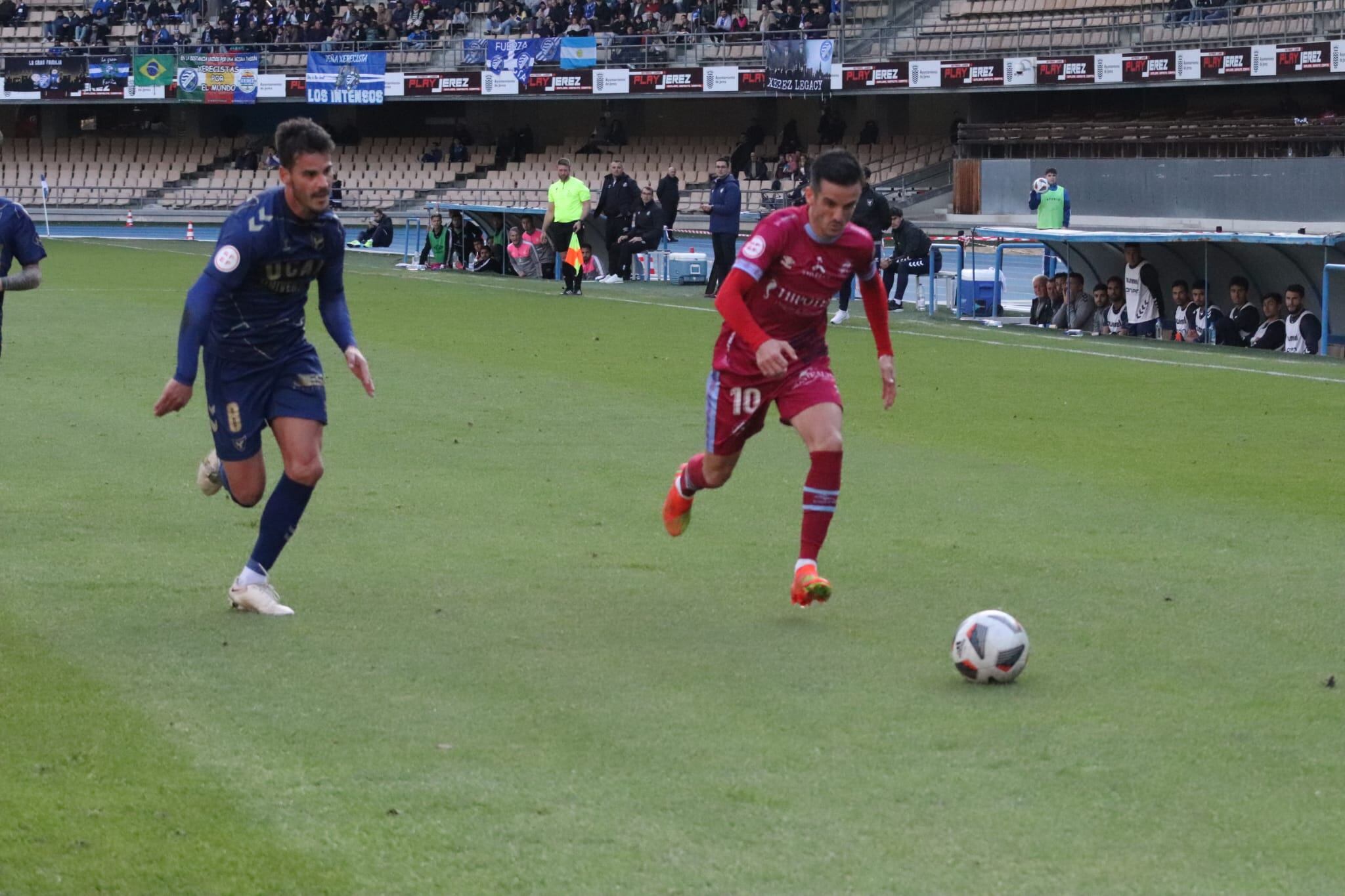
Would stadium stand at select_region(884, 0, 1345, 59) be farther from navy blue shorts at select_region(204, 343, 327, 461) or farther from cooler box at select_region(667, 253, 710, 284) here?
navy blue shorts at select_region(204, 343, 327, 461)

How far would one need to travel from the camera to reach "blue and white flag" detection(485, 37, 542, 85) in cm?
5094

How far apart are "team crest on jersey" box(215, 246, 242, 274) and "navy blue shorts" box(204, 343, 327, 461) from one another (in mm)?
431

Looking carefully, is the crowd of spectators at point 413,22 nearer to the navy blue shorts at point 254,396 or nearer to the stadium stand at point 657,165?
the stadium stand at point 657,165

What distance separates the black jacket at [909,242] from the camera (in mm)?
24406

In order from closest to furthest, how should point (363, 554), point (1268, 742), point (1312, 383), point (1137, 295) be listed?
point (1268, 742) < point (363, 554) < point (1312, 383) < point (1137, 295)

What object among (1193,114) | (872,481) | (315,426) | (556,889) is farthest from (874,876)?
(1193,114)

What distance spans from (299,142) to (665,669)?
2.34m

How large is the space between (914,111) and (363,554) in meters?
46.2

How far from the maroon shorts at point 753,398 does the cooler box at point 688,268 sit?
22.5 m

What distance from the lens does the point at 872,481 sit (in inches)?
415

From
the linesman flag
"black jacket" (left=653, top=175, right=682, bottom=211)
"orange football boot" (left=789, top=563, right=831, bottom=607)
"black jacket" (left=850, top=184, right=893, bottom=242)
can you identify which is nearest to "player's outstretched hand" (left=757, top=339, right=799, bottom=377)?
"orange football boot" (left=789, top=563, right=831, bottom=607)

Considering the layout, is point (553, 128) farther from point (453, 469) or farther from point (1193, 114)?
point (453, 469)

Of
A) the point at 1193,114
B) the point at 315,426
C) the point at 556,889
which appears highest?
the point at 1193,114

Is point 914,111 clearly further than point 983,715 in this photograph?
Yes
